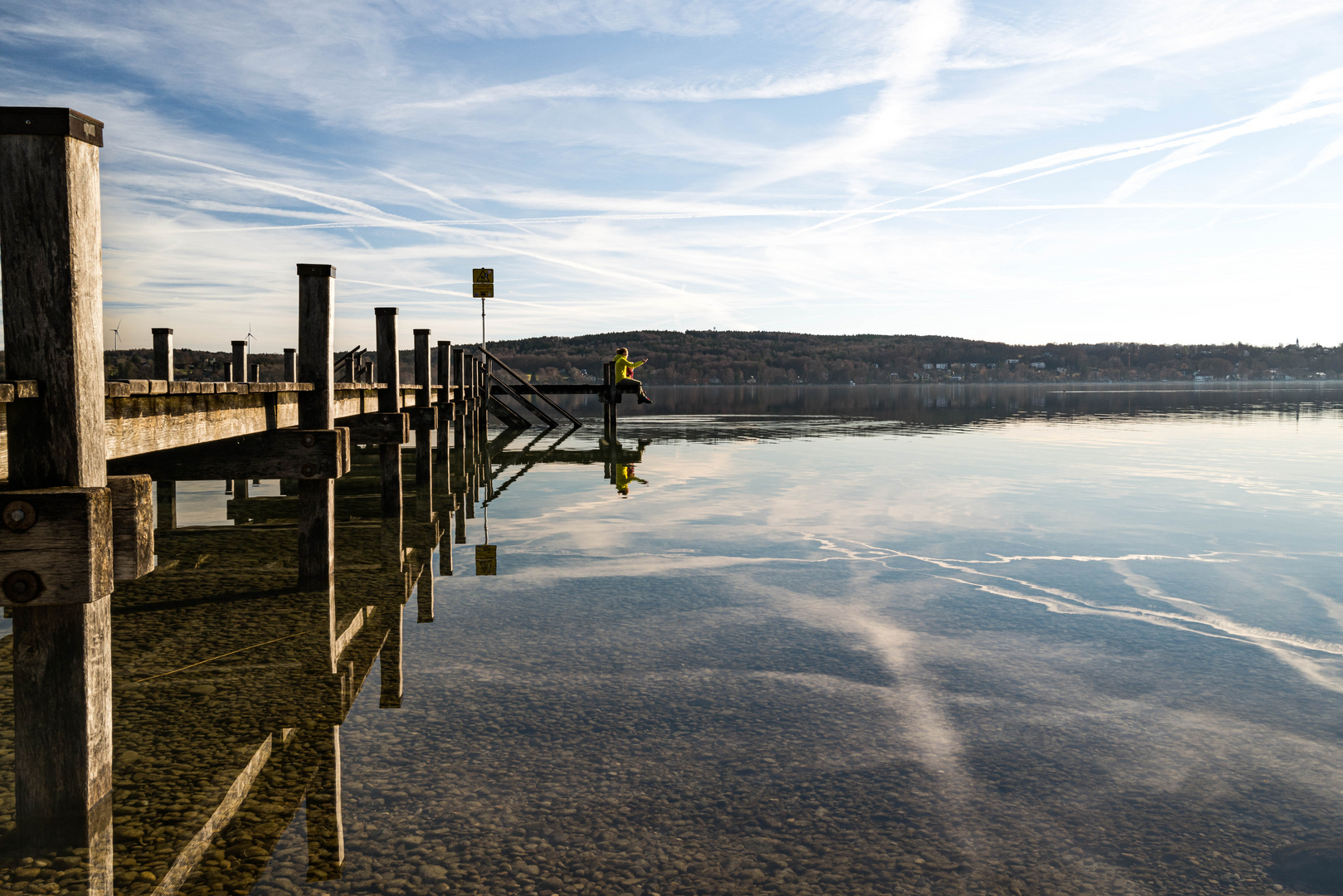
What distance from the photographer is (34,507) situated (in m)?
3.69

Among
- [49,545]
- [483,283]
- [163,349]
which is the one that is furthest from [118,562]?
[483,283]

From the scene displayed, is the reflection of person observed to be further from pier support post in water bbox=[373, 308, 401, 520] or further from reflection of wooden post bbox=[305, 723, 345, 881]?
reflection of wooden post bbox=[305, 723, 345, 881]

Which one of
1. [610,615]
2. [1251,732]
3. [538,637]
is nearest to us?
[1251,732]

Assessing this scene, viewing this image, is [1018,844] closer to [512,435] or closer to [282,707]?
[282,707]

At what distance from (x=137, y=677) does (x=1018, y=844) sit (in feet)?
17.6

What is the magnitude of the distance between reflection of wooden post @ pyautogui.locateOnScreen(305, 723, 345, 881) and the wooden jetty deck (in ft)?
0.05

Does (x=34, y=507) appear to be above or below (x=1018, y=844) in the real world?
above

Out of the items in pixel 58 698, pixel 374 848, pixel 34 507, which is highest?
pixel 34 507

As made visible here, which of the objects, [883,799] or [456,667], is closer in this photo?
[883,799]

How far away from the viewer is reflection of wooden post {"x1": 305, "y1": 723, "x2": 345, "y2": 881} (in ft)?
12.9

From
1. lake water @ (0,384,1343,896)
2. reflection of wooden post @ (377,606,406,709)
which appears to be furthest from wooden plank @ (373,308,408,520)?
reflection of wooden post @ (377,606,406,709)

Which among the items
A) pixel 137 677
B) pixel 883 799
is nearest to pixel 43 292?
pixel 137 677

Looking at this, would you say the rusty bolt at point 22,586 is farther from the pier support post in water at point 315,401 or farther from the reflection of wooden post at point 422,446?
the reflection of wooden post at point 422,446

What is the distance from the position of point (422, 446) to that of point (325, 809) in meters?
12.5
